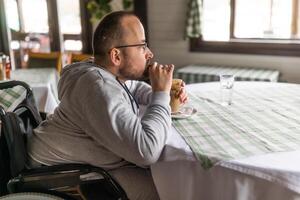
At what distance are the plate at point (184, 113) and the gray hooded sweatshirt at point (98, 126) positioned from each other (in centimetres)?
21

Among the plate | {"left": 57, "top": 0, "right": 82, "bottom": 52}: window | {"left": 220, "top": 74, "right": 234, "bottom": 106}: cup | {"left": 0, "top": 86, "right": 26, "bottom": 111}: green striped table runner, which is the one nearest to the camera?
the plate

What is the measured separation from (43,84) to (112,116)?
1902mm

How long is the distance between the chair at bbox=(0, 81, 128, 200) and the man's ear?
0.38 meters

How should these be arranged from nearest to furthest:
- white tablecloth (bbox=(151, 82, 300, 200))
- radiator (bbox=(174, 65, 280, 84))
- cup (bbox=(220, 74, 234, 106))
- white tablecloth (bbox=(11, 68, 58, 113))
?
1. white tablecloth (bbox=(151, 82, 300, 200))
2. cup (bbox=(220, 74, 234, 106))
3. white tablecloth (bbox=(11, 68, 58, 113))
4. radiator (bbox=(174, 65, 280, 84))

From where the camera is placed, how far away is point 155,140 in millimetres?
A: 1159

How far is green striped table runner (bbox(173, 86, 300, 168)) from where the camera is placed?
44.6 inches

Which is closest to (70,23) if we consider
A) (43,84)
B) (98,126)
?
(43,84)

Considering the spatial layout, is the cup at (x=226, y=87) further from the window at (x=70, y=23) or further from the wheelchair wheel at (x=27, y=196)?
the window at (x=70, y=23)

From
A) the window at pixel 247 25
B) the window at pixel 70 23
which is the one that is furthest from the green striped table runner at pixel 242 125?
the window at pixel 70 23

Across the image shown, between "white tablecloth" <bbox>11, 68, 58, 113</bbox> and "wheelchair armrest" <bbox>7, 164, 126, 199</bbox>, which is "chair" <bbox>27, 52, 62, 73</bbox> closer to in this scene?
"white tablecloth" <bbox>11, 68, 58, 113</bbox>

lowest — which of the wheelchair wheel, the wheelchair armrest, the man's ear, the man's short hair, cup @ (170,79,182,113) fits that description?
the wheelchair wheel

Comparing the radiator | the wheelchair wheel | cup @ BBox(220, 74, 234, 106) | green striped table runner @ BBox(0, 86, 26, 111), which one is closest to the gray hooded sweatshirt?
the wheelchair wheel

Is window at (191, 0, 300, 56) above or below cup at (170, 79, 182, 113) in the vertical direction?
above

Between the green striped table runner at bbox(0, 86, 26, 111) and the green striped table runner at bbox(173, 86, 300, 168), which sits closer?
the green striped table runner at bbox(173, 86, 300, 168)
